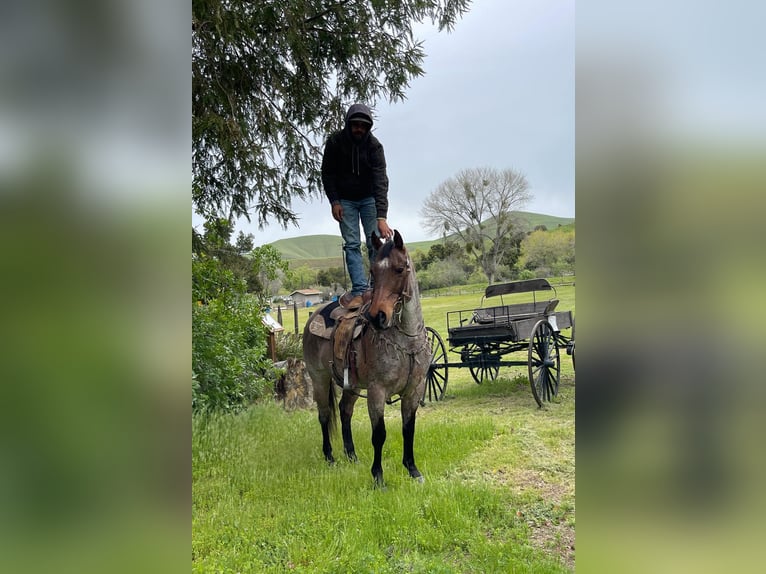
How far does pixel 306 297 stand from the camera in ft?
15.3

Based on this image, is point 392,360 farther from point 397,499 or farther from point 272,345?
point 272,345

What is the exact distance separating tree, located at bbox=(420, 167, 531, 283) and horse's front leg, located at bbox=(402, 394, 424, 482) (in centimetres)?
140

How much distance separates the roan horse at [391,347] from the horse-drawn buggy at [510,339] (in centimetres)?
131

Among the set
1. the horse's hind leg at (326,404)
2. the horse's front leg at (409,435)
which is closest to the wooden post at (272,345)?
the horse's hind leg at (326,404)

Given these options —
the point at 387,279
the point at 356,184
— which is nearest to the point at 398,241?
the point at 387,279

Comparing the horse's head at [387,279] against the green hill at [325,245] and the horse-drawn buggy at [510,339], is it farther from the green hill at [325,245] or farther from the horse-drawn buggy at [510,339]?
the horse-drawn buggy at [510,339]

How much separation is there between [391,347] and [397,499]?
2.92ft

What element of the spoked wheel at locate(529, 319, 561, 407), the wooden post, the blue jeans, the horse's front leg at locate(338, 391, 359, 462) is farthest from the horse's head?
the wooden post
